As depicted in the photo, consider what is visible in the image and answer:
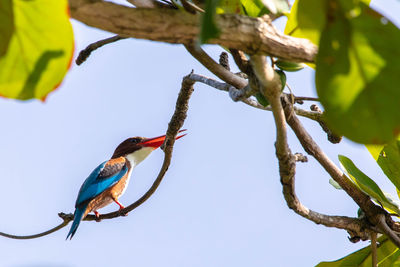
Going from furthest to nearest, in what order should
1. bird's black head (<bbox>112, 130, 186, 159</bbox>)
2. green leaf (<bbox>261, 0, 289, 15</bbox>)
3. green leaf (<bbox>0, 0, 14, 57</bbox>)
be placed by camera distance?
bird's black head (<bbox>112, 130, 186, 159</bbox>)
green leaf (<bbox>261, 0, 289, 15</bbox>)
green leaf (<bbox>0, 0, 14, 57</bbox>)

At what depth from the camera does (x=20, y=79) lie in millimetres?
925

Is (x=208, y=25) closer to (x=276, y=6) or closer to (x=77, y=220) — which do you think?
(x=276, y=6)

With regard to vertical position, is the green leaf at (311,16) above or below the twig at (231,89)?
above

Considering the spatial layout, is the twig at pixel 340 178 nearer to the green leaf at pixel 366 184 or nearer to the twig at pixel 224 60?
the green leaf at pixel 366 184

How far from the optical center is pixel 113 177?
5164 mm

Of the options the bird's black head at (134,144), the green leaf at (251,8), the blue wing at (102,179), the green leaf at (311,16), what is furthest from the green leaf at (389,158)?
the bird's black head at (134,144)

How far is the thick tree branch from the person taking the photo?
0.96 m

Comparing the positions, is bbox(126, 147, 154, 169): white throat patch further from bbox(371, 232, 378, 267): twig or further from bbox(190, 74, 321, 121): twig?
bbox(371, 232, 378, 267): twig

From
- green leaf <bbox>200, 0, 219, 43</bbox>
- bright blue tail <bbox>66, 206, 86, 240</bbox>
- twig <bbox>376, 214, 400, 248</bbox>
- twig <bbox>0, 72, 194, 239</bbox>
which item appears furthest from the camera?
bright blue tail <bbox>66, 206, 86, 240</bbox>

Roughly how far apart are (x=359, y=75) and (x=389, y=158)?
1204 millimetres

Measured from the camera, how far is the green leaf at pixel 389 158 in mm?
1968

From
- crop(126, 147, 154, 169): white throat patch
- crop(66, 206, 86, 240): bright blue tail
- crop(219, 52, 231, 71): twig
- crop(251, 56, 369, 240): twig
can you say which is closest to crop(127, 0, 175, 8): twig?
crop(251, 56, 369, 240): twig

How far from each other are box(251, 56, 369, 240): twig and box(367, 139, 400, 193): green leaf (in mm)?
199

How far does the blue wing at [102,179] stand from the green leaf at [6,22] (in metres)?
3.88
